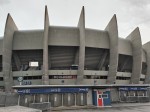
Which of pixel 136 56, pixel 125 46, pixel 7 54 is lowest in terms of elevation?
pixel 7 54

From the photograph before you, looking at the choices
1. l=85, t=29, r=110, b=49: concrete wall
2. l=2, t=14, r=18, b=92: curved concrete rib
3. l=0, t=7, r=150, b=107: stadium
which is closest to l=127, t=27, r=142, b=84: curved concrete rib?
l=0, t=7, r=150, b=107: stadium

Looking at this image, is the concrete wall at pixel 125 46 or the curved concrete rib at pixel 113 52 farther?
the concrete wall at pixel 125 46

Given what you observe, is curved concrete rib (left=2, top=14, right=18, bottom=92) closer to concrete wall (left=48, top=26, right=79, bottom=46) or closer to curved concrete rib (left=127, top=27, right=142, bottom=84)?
concrete wall (left=48, top=26, right=79, bottom=46)

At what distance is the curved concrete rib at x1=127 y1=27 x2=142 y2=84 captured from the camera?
161 feet

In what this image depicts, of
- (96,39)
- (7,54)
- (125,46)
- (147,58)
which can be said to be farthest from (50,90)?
(147,58)

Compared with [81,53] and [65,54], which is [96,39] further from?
[65,54]

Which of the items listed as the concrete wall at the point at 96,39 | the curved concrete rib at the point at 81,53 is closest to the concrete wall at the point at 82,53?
the curved concrete rib at the point at 81,53

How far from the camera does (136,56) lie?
50.6m

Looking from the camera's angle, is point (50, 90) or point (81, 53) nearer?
point (50, 90)

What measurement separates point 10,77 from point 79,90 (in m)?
26.1

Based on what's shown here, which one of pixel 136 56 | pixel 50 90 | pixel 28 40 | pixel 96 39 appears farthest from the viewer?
pixel 136 56

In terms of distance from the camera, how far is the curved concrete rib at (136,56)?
161 feet

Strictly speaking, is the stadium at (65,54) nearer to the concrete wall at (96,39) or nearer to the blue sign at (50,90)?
the concrete wall at (96,39)

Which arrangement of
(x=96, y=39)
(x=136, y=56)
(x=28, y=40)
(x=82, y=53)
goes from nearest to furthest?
(x=82, y=53) < (x=28, y=40) < (x=96, y=39) < (x=136, y=56)
